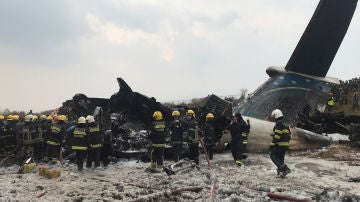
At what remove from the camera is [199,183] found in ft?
25.8

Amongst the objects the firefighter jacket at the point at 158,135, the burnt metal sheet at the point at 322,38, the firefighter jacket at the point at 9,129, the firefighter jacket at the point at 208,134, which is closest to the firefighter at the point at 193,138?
the firefighter jacket at the point at 208,134

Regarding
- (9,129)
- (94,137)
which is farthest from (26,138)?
(94,137)

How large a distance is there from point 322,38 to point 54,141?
10870 millimetres

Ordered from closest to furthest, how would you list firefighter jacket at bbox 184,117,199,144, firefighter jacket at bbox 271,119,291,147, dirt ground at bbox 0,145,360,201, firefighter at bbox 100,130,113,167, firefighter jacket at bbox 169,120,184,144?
dirt ground at bbox 0,145,360,201 → firefighter jacket at bbox 271,119,291,147 → firefighter jacket at bbox 169,120,184,144 → firefighter jacket at bbox 184,117,199,144 → firefighter at bbox 100,130,113,167

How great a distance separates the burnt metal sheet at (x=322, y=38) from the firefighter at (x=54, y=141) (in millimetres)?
9688

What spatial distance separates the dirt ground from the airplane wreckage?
1545 mm

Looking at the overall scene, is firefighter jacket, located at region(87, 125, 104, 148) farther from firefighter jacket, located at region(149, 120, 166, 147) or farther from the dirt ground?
firefighter jacket, located at region(149, 120, 166, 147)

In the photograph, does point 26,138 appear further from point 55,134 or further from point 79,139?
point 79,139

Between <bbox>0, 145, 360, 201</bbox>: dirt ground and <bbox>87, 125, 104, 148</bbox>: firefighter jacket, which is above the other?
<bbox>87, 125, 104, 148</bbox>: firefighter jacket

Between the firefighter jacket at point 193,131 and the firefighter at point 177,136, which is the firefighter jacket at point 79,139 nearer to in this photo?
the firefighter at point 177,136

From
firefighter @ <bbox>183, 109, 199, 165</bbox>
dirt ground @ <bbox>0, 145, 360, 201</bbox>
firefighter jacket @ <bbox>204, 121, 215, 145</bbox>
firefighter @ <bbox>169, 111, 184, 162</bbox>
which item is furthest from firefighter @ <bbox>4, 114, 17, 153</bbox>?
firefighter jacket @ <bbox>204, 121, 215, 145</bbox>

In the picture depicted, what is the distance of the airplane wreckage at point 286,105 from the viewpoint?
13406 millimetres

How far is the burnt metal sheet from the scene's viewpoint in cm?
1574

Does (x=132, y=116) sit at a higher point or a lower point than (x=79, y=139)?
higher
